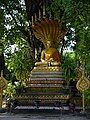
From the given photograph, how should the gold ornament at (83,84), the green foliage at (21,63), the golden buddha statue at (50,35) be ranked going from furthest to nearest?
1. the green foliage at (21,63)
2. the golden buddha statue at (50,35)
3. the gold ornament at (83,84)

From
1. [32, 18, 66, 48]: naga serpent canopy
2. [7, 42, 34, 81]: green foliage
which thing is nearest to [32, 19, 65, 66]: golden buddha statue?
[32, 18, 66, 48]: naga serpent canopy

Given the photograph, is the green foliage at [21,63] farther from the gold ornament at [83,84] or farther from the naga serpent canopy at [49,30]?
the gold ornament at [83,84]

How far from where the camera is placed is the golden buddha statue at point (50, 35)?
9.80 m

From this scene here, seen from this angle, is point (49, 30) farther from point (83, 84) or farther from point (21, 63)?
point (21, 63)

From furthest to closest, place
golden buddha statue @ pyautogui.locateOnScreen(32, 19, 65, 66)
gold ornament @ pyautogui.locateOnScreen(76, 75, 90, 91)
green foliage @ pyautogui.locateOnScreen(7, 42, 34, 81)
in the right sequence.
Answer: green foliage @ pyautogui.locateOnScreen(7, 42, 34, 81), golden buddha statue @ pyautogui.locateOnScreen(32, 19, 65, 66), gold ornament @ pyautogui.locateOnScreen(76, 75, 90, 91)

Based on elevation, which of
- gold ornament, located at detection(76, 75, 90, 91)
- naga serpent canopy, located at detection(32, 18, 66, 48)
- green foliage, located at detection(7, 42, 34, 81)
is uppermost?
naga serpent canopy, located at detection(32, 18, 66, 48)

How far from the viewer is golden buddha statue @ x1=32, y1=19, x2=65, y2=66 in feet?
32.1

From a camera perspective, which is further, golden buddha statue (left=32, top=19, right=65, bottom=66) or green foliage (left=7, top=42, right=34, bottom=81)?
green foliage (left=7, top=42, right=34, bottom=81)

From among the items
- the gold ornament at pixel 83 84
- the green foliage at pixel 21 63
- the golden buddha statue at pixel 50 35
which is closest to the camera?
the gold ornament at pixel 83 84

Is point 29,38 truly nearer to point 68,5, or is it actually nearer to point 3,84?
point 68,5

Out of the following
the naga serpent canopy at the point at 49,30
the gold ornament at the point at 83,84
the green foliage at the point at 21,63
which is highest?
the naga serpent canopy at the point at 49,30

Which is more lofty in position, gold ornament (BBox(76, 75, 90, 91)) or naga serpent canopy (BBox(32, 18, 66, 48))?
naga serpent canopy (BBox(32, 18, 66, 48))

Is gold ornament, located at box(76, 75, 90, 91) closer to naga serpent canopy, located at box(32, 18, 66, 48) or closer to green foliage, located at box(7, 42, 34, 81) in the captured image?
naga serpent canopy, located at box(32, 18, 66, 48)

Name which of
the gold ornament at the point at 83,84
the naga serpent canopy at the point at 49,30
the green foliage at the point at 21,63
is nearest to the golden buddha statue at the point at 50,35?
the naga serpent canopy at the point at 49,30
